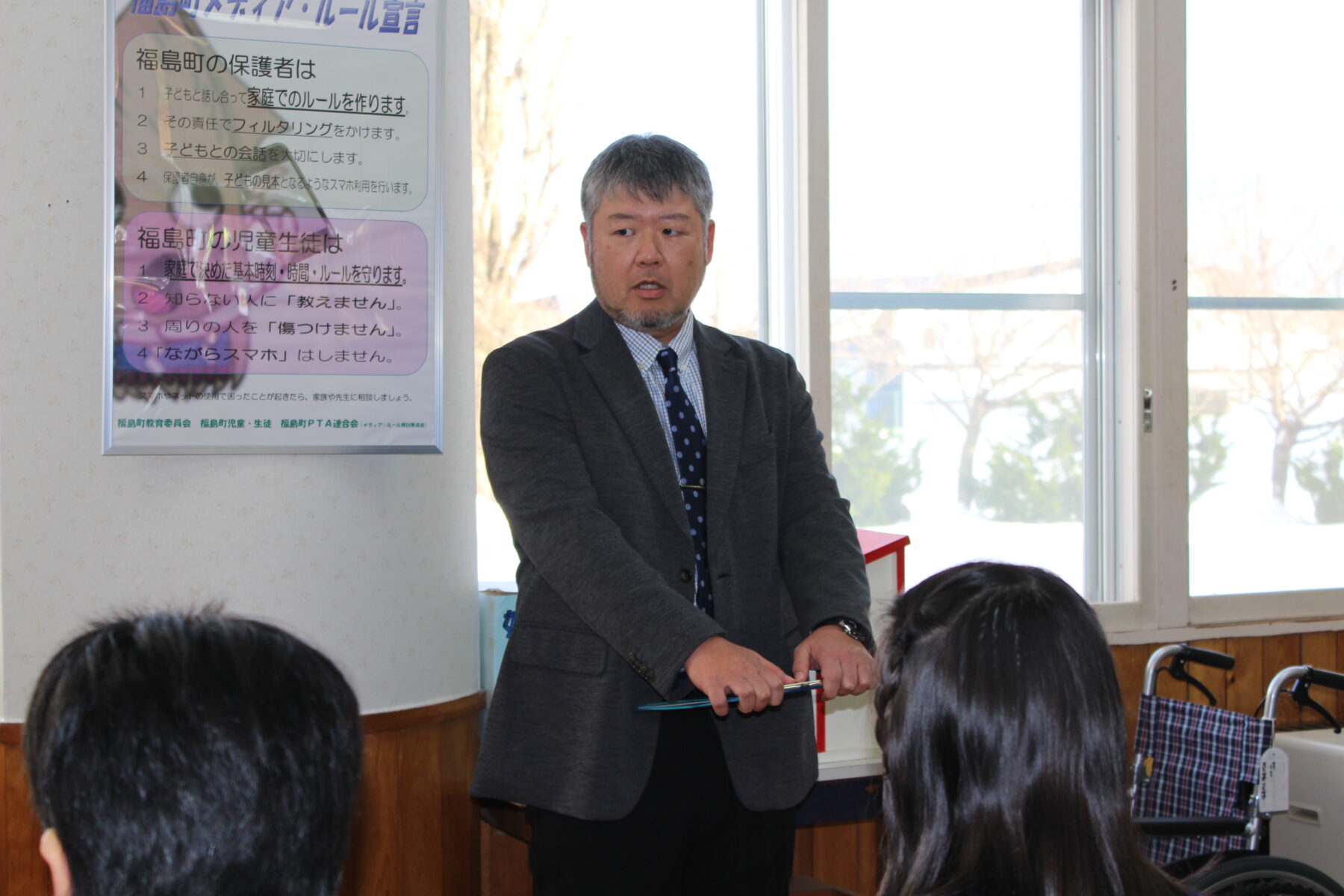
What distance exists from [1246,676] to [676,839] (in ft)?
7.37

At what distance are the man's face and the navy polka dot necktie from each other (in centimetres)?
12

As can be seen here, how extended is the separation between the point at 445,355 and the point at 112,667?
5.55ft

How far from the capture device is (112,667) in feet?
2.54

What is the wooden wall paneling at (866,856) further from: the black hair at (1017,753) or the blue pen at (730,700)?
the black hair at (1017,753)

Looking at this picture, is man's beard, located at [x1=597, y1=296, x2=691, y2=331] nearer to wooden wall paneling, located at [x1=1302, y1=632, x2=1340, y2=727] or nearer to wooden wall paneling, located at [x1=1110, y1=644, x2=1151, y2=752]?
wooden wall paneling, located at [x1=1110, y1=644, x2=1151, y2=752]

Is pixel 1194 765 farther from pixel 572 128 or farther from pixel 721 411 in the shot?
pixel 572 128

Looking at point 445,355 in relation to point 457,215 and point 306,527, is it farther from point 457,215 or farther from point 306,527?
point 306,527

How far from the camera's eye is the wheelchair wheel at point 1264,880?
223 centimetres

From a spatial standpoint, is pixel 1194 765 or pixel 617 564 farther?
pixel 1194 765

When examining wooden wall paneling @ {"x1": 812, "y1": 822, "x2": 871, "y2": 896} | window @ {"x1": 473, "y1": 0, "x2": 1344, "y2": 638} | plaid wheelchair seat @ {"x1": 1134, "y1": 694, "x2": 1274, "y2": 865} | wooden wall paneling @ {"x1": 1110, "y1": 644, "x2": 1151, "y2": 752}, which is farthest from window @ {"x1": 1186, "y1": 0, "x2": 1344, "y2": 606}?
wooden wall paneling @ {"x1": 812, "y1": 822, "x2": 871, "y2": 896}

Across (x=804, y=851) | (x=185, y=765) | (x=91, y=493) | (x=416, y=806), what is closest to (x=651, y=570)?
(x=185, y=765)

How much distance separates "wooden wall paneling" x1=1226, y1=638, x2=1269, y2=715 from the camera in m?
3.24

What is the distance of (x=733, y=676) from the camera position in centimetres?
143

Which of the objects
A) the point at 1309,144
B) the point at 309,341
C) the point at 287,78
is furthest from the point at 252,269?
the point at 1309,144
